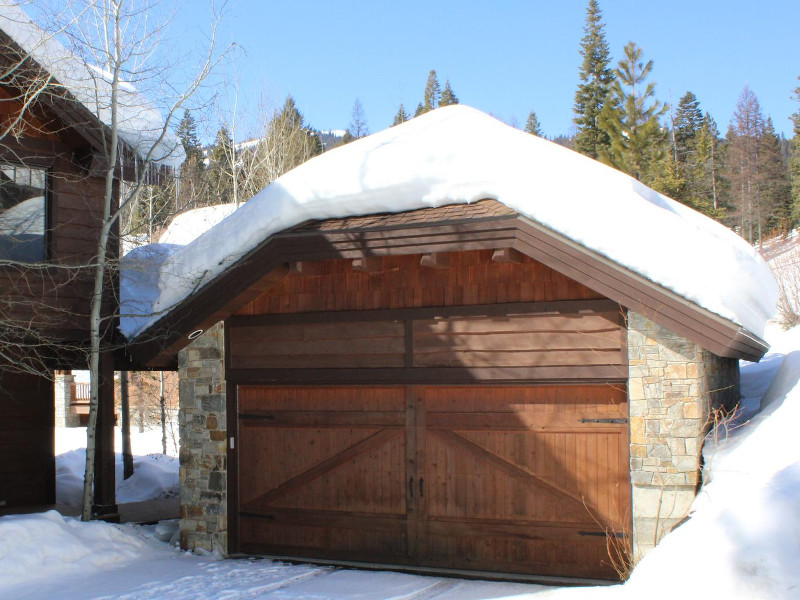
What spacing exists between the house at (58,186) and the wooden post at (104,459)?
13 millimetres

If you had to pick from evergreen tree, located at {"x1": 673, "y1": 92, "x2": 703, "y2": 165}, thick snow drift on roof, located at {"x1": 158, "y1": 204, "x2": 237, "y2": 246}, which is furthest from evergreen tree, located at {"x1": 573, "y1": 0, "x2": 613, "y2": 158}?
thick snow drift on roof, located at {"x1": 158, "y1": 204, "x2": 237, "y2": 246}

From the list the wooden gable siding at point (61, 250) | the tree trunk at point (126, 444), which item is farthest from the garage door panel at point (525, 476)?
the tree trunk at point (126, 444)

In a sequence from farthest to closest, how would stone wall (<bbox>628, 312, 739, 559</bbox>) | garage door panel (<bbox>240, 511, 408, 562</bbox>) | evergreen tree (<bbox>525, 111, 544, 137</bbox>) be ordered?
evergreen tree (<bbox>525, 111, 544, 137</bbox>), garage door panel (<bbox>240, 511, 408, 562</bbox>), stone wall (<bbox>628, 312, 739, 559</bbox>)

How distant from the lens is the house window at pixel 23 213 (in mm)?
9609

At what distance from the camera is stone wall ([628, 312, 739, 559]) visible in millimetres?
7297

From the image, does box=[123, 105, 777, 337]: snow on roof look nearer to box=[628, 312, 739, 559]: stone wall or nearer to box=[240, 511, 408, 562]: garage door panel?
box=[628, 312, 739, 559]: stone wall

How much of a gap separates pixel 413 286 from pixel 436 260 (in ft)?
2.44

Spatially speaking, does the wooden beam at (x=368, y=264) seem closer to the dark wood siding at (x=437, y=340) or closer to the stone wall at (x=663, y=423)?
the dark wood siding at (x=437, y=340)

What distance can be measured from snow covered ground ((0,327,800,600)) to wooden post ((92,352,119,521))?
0.49m

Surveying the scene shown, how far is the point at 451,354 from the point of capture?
8.52m

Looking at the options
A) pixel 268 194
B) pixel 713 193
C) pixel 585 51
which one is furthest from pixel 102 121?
pixel 713 193

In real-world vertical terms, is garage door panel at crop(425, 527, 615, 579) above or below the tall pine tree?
below

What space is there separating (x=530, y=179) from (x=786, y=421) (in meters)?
3.25

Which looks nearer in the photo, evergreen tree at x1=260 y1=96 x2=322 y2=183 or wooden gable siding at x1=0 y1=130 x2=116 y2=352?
wooden gable siding at x1=0 y1=130 x2=116 y2=352
